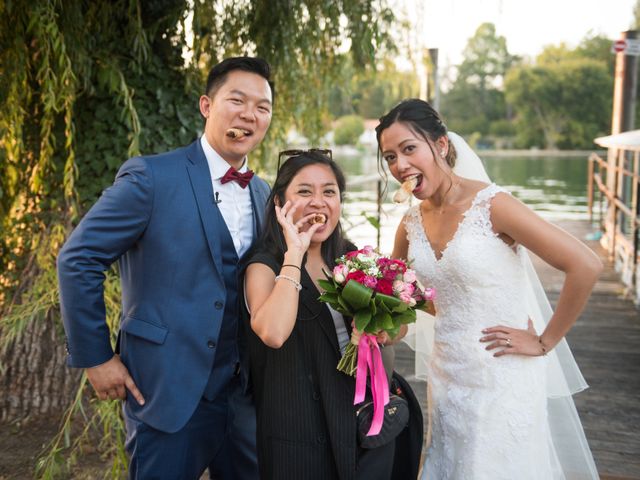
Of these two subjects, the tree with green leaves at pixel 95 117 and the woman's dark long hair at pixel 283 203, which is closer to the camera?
the woman's dark long hair at pixel 283 203

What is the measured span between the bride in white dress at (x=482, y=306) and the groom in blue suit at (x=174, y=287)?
23.8 inches

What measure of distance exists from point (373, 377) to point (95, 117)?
2200mm

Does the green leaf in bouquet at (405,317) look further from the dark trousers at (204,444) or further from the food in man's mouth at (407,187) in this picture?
the dark trousers at (204,444)

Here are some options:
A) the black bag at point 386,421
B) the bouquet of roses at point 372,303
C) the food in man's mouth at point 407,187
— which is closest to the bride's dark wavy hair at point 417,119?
the food in man's mouth at point 407,187

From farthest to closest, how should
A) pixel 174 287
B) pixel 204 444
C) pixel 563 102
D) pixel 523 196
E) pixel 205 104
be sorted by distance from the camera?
1. pixel 563 102
2. pixel 523 196
3. pixel 205 104
4. pixel 204 444
5. pixel 174 287

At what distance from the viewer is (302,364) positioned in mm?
1990

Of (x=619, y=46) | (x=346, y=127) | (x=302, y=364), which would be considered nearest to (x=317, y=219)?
(x=302, y=364)

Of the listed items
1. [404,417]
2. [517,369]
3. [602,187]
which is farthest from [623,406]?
[602,187]

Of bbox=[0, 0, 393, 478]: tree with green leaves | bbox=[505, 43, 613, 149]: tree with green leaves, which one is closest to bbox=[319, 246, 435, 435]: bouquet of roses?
bbox=[0, 0, 393, 478]: tree with green leaves

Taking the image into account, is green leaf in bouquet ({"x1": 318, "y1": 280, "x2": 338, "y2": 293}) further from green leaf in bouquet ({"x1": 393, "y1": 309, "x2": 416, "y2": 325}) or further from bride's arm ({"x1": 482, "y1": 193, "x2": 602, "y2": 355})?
bride's arm ({"x1": 482, "y1": 193, "x2": 602, "y2": 355})

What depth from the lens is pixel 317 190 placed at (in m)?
2.08

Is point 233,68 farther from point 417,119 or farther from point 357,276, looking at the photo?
point 357,276

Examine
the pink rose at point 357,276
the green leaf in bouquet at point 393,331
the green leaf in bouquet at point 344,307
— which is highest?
the pink rose at point 357,276

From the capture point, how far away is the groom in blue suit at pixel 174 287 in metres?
1.97
